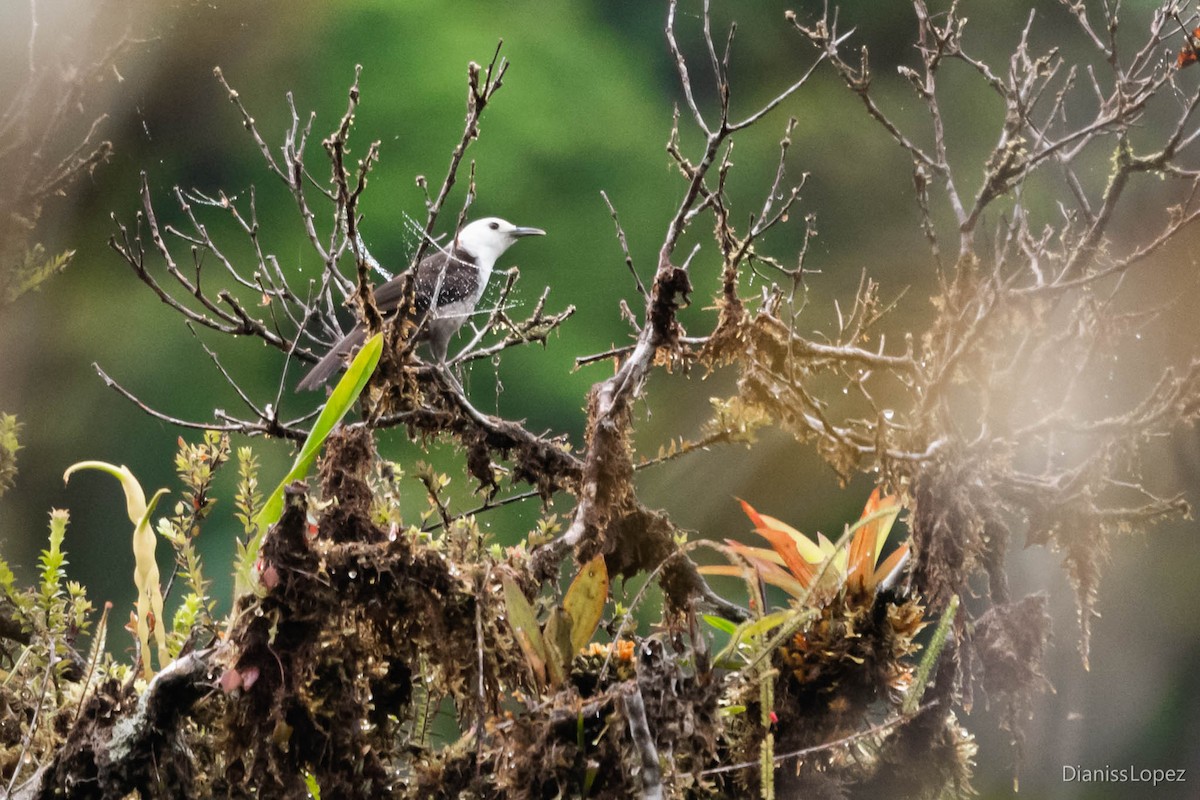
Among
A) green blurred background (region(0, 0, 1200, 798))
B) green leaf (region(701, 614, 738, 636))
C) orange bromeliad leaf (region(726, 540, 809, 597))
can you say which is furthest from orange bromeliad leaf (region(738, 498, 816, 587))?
green blurred background (region(0, 0, 1200, 798))

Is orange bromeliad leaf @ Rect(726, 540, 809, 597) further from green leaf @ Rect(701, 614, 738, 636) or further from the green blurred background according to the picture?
the green blurred background

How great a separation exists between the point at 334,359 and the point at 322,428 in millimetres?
557

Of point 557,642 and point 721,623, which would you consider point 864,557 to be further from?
point 557,642

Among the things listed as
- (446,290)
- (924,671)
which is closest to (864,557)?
(924,671)

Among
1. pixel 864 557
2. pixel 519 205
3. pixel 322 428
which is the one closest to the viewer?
pixel 322 428

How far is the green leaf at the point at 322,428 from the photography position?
0.91 meters

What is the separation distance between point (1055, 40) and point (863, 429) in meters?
1.62

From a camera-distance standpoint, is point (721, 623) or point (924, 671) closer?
point (924, 671)

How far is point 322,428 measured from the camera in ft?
3.01

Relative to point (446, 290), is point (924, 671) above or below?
below

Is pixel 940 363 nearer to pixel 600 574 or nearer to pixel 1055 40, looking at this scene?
pixel 600 574

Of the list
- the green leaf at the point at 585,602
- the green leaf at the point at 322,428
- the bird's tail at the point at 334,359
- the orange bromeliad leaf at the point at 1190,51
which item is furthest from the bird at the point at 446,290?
the orange bromeliad leaf at the point at 1190,51

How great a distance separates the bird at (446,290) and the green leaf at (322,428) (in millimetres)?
318

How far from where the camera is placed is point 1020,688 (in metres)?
1.40
